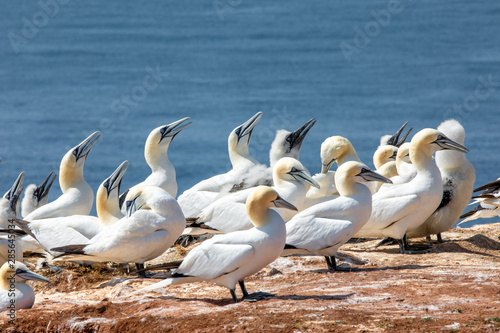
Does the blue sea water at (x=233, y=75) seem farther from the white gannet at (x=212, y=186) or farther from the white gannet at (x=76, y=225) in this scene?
the white gannet at (x=76, y=225)

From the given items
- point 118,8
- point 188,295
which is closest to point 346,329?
point 188,295

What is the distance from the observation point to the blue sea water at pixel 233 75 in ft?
89.0

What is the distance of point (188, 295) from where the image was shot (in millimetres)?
8352

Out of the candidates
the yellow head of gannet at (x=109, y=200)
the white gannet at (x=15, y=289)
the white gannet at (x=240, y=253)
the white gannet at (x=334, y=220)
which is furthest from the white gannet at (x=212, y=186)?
the white gannet at (x=240, y=253)

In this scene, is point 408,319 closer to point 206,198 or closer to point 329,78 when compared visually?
point 206,198

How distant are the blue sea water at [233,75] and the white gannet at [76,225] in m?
12.9

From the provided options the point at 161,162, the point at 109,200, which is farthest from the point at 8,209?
the point at 161,162

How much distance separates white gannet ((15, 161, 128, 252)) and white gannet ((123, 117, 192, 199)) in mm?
1250

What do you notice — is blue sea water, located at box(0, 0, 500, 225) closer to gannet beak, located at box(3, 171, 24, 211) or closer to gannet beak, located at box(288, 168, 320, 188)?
gannet beak, located at box(3, 171, 24, 211)

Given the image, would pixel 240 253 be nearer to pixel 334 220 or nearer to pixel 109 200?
pixel 334 220

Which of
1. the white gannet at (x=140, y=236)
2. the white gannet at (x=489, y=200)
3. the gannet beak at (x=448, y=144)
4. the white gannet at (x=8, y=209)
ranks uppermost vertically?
the gannet beak at (x=448, y=144)

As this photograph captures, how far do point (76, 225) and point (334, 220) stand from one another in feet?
9.34

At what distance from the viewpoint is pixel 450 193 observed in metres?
10.7

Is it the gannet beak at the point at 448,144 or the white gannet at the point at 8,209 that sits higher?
the gannet beak at the point at 448,144
